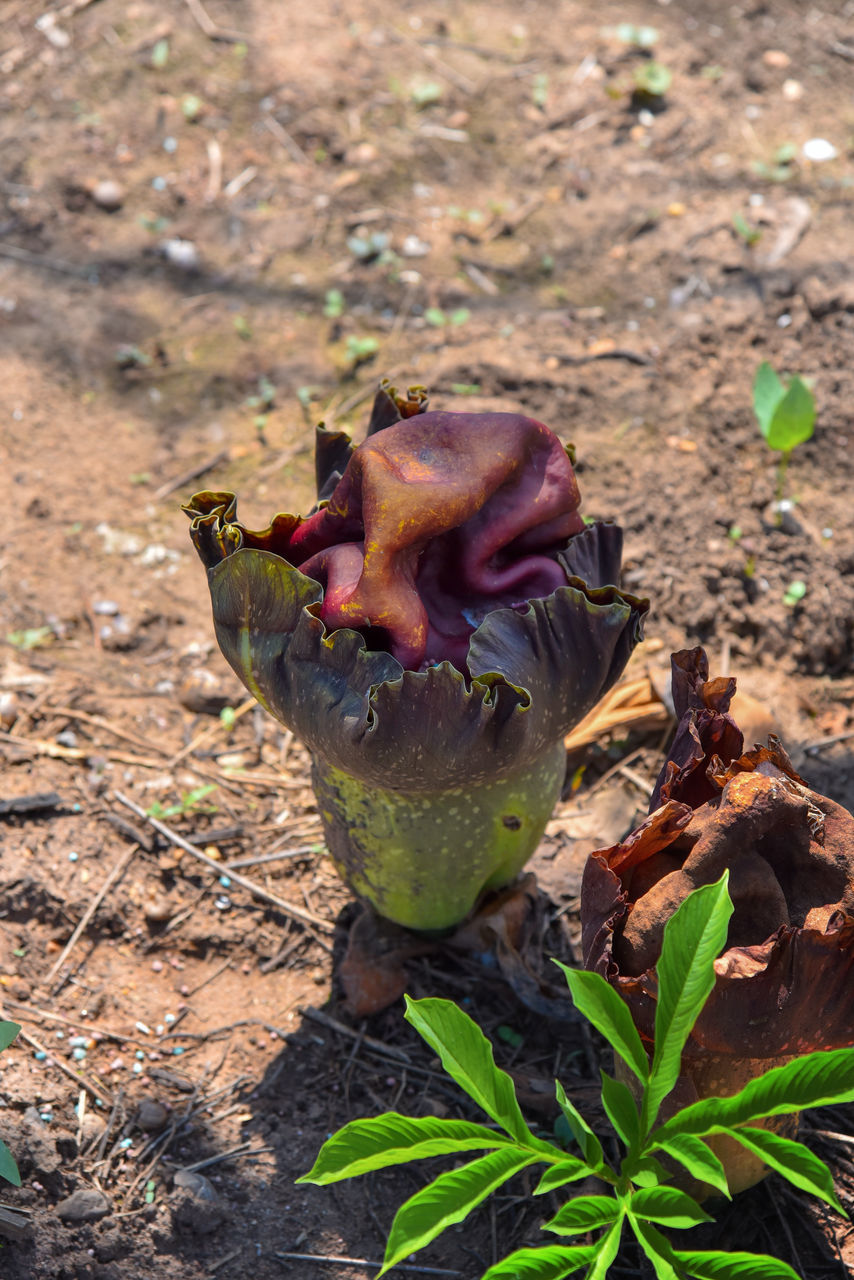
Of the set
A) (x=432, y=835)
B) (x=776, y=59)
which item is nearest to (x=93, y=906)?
(x=432, y=835)

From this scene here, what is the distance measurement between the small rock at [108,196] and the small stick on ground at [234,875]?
2.90 metres

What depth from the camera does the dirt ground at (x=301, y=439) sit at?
90.1 inches

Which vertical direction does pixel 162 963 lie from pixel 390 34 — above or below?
below

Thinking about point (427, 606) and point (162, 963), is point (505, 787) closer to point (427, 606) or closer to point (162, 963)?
point (427, 606)

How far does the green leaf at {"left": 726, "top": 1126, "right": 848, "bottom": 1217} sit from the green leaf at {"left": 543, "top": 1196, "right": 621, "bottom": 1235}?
238 millimetres

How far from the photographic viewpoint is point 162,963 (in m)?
2.63

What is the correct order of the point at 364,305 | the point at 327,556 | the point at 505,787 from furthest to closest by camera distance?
the point at 364,305
the point at 505,787
the point at 327,556

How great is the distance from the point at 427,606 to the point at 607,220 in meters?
2.99

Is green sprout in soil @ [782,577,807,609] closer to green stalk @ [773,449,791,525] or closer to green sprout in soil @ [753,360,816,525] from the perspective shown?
green stalk @ [773,449,791,525]

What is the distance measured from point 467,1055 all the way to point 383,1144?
0.18 m

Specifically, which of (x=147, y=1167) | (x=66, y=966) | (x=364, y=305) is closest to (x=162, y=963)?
(x=66, y=966)

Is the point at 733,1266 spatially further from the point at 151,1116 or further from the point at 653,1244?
the point at 151,1116

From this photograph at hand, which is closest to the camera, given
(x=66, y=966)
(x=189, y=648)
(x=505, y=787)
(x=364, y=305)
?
(x=505, y=787)

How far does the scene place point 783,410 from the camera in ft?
10.4
